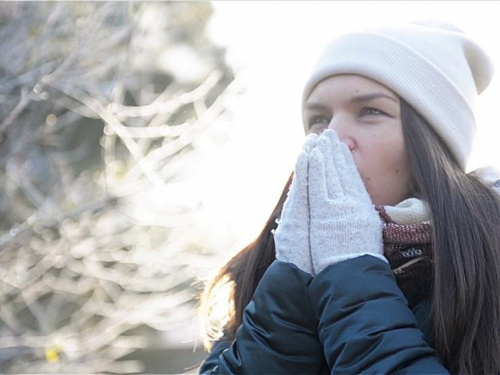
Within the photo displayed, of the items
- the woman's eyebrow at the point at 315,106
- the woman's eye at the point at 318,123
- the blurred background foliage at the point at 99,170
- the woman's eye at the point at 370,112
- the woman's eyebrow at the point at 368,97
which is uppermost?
the woman's eyebrow at the point at 368,97

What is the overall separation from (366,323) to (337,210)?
25cm

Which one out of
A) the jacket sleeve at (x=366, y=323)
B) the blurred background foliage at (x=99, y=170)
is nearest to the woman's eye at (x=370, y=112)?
the jacket sleeve at (x=366, y=323)

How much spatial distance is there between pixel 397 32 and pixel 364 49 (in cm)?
11

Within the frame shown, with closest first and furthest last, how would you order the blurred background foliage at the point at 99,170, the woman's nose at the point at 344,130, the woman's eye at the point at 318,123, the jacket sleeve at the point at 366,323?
the jacket sleeve at the point at 366,323 < the woman's nose at the point at 344,130 < the woman's eye at the point at 318,123 < the blurred background foliage at the point at 99,170

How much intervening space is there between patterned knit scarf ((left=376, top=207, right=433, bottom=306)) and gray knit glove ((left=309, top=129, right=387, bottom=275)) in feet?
0.07

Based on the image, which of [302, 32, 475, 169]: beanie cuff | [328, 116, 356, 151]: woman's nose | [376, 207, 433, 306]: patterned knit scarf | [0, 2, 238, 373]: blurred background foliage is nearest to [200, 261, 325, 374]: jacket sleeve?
[376, 207, 433, 306]: patterned knit scarf

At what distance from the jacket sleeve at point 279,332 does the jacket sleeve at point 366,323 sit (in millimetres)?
35

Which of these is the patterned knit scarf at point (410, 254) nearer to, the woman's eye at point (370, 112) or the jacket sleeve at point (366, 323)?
the jacket sleeve at point (366, 323)

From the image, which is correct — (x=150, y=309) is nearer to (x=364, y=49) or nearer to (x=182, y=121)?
(x=182, y=121)

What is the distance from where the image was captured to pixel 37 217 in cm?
344

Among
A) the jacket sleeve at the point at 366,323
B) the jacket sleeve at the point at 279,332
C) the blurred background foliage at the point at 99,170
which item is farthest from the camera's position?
the blurred background foliage at the point at 99,170

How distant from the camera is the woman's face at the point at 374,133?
4.84ft

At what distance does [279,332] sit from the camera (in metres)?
1.33

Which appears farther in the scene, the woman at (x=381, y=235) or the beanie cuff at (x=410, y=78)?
the beanie cuff at (x=410, y=78)
